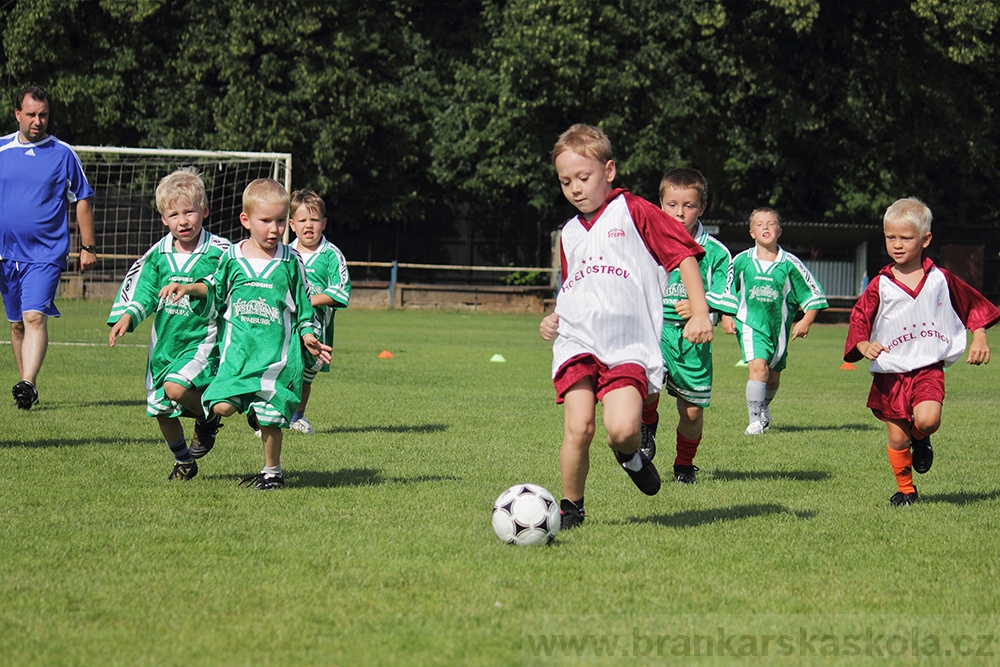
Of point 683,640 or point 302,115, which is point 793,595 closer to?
point 683,640

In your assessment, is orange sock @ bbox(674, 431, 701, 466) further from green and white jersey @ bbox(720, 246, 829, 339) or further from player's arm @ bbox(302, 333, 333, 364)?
green and white jersey @ bbox(720, 246, 829, 339)

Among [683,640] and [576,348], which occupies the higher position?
[576,348]

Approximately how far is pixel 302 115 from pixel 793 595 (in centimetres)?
2492

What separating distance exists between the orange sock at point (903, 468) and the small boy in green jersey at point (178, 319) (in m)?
3.69

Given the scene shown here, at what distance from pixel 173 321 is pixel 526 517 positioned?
2.60m

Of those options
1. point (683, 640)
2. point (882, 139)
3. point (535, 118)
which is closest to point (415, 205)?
point (535, 118)

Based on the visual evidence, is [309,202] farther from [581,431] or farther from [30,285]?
[581,431]

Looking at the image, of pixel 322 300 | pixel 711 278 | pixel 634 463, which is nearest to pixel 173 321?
pixel 322 300

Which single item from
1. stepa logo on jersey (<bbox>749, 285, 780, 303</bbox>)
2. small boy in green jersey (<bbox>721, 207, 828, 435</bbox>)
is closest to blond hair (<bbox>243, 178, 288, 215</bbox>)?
small boy in green jersey (<bbox>721, 207, 828, 435</bbox>)

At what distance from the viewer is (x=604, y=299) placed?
5129mm

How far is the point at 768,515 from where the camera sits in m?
5.71

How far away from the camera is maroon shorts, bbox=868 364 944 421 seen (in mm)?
6152

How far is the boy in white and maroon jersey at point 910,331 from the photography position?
6168 mm

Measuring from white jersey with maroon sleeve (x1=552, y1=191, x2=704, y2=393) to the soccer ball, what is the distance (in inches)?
23.5
